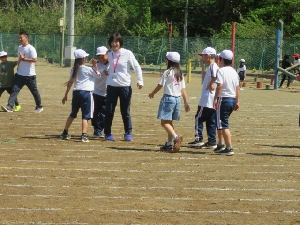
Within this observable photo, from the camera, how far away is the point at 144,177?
1088 centimetres

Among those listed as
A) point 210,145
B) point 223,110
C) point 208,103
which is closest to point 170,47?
point 210,145

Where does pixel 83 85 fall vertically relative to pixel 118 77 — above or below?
below

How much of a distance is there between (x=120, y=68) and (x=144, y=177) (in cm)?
359

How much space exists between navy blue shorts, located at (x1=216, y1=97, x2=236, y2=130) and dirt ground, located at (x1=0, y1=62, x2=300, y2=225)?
522 mm

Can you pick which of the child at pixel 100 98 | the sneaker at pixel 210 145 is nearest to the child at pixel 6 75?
the child at pixel 100 98

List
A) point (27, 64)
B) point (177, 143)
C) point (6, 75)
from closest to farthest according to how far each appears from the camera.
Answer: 1. point (177, 143)
2. point (27, 64)
3. point (6, 75)

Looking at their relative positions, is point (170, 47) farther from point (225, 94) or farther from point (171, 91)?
point (225, 94)

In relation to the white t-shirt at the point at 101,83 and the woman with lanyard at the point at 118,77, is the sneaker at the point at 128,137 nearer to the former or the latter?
the woman with lanyard at the point at 118,77

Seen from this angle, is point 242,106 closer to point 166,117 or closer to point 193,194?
point 166,117

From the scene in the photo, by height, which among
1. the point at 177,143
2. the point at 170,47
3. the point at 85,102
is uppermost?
the point at 170,47

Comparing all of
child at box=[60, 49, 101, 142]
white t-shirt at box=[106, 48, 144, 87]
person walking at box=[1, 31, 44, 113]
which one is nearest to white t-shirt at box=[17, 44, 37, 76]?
person walking at box=[1, 31, 44, 113]

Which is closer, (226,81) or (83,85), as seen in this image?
(226,81)

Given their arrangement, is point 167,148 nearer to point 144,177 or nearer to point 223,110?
point 223,110

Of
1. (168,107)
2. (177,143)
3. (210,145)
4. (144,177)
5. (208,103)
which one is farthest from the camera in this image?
(210,145)
